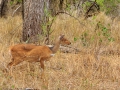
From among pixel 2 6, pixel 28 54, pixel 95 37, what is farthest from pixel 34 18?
pixel 2 6

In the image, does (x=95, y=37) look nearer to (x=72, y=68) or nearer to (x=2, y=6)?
(x=72, y=68)

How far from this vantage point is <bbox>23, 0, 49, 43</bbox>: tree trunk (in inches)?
359

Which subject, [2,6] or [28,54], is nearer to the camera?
[28,54]

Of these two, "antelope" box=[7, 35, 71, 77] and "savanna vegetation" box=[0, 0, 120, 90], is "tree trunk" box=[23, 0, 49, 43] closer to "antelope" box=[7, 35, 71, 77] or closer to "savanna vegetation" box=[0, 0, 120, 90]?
"savanna vegetation" box=[0, 0, 120, 90]

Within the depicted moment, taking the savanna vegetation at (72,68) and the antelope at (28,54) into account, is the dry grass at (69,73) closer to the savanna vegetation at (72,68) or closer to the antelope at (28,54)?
the savanna vegetation at (72,68)

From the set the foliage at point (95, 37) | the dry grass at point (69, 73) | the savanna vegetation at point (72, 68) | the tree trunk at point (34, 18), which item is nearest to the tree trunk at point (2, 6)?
the savanna vegetation at point (72, 68)

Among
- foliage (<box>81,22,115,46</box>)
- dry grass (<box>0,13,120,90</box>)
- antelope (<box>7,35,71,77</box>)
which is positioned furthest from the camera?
foliage (<box>81,22,115,46</box>)

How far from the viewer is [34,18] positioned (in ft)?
29.9

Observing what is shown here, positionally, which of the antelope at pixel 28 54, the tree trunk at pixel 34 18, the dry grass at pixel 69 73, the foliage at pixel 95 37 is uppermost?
the tree trunk at pixel 34 18

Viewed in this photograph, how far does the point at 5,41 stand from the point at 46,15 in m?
1.38

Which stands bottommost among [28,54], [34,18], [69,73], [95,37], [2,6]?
[69,73]

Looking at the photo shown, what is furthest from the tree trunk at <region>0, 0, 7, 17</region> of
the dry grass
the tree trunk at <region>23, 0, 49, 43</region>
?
the dry grass

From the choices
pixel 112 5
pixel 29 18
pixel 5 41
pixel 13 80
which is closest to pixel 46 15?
pixel 29 18

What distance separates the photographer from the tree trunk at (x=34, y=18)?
9.11 meters
